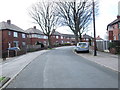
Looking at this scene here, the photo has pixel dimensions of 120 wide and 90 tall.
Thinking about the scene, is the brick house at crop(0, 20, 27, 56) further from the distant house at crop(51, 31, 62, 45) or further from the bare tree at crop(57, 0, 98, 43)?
the distant house at crop(51, 31, 62, 45)

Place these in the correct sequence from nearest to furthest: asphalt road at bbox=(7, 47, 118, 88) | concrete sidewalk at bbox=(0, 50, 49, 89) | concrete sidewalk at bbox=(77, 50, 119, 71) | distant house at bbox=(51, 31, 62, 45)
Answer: asphalt road at bbox=(7, 47, 118, 88)
concrete sidewalk at bbox=(0, 50, 49, 89)
concrete sidewalk at bbox=(77, 50, 119, 71)
distant house at bbox=(51, 31, 62, 45)

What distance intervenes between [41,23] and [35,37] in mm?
14556

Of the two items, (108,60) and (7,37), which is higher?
(7,37)

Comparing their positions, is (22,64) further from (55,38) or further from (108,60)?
(55,38)

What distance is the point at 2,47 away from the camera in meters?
38.2

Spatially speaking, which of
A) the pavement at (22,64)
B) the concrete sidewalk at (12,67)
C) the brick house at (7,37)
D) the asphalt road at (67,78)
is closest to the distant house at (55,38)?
the brick house at (7,37)

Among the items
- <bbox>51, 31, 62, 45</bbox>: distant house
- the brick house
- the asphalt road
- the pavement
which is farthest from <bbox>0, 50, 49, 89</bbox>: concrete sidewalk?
<bbox>51, 31, 62, 45</bbox>: distant house

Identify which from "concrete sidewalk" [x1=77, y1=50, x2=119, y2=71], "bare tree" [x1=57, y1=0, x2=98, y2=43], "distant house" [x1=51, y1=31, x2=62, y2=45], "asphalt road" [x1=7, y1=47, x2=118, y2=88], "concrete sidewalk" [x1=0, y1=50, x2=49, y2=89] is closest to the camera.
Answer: "asphalt road" [x1=7, y1=47, x2=118, y2=88]

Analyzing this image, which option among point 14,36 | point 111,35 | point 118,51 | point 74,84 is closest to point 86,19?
point 111,35

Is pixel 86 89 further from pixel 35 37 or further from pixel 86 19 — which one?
pixel 35 37

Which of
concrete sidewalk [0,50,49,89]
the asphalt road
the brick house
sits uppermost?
the brick house

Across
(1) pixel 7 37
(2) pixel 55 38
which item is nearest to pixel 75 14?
(1) pixel 7 37

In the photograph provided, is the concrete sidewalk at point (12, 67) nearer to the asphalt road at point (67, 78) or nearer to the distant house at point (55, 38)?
the asphalt road at point (67, 78)

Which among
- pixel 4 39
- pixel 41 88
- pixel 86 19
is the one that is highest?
pixel 86 19
